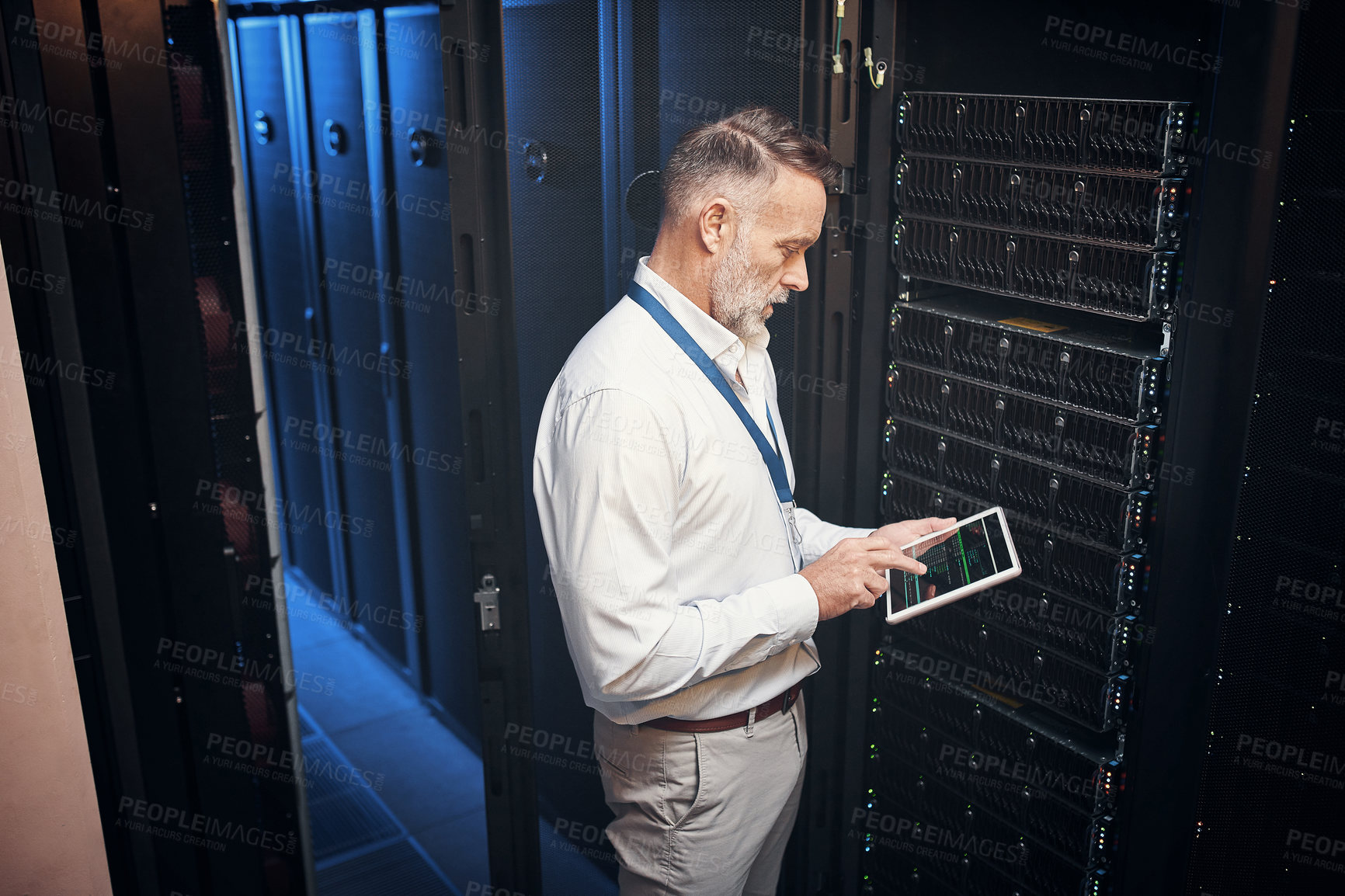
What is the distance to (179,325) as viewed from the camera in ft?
6.34

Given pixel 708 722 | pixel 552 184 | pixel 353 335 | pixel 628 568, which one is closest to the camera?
pixel 628 568

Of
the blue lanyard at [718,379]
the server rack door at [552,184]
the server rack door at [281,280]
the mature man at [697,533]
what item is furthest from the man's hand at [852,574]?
the server rack door at [281,280]

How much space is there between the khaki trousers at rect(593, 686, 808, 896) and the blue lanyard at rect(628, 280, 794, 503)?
48 cm

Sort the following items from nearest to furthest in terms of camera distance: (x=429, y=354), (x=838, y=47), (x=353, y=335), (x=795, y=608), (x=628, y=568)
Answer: (x=628, y=568), (x=795, y=608), (x=838, y=47), (x=429, y=354), (x=353, y=335)

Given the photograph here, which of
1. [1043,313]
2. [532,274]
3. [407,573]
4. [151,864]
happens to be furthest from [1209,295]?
[407,573]

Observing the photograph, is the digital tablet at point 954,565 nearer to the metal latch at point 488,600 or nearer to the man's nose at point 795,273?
the man's nose at point 795,273

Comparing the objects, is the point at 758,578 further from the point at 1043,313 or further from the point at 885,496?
the point at 1043,313

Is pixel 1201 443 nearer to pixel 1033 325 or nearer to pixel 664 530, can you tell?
pixel 1033 325

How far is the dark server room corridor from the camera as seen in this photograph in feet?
5.85

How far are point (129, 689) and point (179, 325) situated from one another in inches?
29.5

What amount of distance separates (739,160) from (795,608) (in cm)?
84

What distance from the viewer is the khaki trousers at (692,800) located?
6.52 ft

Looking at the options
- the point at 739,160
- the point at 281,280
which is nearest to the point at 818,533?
the point at 739,160

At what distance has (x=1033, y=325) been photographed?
218 centimetres
